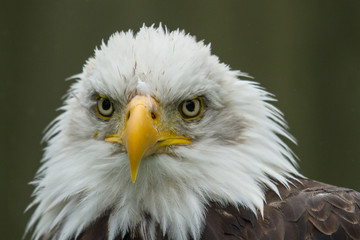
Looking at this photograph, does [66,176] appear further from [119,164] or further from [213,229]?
[213,229]

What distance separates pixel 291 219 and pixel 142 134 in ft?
2.06

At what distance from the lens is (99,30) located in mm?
4375

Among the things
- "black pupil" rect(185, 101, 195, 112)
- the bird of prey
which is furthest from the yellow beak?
"black pupil" rect(185, 101, 195, 112)

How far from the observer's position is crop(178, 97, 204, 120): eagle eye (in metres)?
2.43

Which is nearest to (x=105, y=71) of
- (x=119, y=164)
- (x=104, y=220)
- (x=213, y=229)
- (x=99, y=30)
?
(x=119, y=164)

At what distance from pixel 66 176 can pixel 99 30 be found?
2070mm

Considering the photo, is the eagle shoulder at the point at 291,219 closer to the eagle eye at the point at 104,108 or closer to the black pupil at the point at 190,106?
the black pupil at the point at 190,106

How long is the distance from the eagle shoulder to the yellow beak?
0.99 feet

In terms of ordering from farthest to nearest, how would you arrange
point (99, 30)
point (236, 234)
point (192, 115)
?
1. point (99, 30)
2. point (192, 115)
3. point (236, 234)

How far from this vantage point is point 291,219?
2.31m

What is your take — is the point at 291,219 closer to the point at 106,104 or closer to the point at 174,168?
the point at 174,168

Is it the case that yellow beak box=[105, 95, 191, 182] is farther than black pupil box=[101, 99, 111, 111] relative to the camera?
No

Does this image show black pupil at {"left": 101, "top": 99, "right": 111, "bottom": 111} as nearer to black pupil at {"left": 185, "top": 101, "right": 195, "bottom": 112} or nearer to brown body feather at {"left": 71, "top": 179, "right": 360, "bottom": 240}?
black pupil at {"left": 185, "top": 101, "right": 195, "bottom": 112}

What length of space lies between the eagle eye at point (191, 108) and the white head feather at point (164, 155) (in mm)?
25
